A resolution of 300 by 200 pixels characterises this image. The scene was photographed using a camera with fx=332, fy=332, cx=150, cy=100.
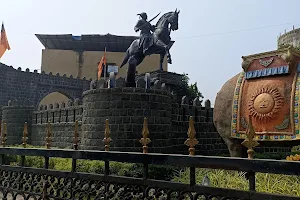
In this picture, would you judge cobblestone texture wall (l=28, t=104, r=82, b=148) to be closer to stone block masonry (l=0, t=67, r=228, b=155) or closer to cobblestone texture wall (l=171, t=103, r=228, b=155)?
stone block masonry (l=0, t=67, r=228, b=155)

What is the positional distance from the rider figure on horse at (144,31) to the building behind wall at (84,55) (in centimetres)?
1078

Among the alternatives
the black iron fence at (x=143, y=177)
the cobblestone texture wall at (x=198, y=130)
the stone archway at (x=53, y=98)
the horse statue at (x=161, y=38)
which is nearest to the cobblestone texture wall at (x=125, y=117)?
the cobblestone texture wall at (x=198, y=130)

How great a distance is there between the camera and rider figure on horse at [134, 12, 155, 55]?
19047mm

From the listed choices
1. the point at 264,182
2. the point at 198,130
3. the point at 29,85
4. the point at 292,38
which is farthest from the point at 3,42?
the point at 292,38

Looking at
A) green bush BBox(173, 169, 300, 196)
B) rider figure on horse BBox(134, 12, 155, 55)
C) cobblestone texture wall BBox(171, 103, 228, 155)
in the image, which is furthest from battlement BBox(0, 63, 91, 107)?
green bush BBox(173, 169, 300, 196)

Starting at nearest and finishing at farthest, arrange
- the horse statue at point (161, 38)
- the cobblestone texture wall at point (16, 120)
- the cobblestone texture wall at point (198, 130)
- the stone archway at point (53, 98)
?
1. the cobblestone texture wall at point (198, 130)
2. the cobblestone texture wall at point (16, 120)
3. the horse statue at point (161, 38)
4. the stone archway at point (53, 98)

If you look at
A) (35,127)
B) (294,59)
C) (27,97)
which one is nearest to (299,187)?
(294,59)

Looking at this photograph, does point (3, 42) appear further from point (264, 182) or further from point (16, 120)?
point (264, 182)

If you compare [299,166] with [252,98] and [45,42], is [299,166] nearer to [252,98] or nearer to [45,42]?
[252,98]

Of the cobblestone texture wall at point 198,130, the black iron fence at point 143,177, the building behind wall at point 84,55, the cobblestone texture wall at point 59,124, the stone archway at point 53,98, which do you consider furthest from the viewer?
the building behind wall at point 84,55

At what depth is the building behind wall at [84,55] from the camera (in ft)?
100

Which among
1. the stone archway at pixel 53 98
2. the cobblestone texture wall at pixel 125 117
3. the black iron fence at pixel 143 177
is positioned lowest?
the black iron fence at pixel 143 177

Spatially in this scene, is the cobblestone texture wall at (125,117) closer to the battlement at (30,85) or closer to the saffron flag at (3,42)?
the saffron flag at (3,42)

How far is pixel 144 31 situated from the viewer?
1947cm
